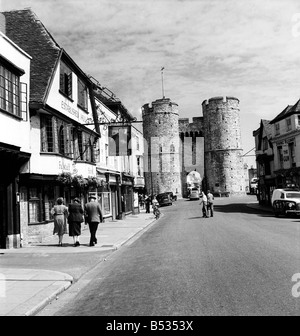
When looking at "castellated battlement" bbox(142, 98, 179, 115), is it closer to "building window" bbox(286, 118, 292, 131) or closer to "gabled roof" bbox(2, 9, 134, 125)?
"building window" bbox(286, 118, 292, 131)

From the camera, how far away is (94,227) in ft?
44.0

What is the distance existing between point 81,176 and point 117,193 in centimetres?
1072

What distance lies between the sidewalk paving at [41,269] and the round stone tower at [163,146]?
206ft

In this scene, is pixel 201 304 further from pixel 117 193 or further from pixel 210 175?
pixel 210 175

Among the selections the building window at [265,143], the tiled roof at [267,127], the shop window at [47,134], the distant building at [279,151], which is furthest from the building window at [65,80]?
Answer: the building window at [265,143]

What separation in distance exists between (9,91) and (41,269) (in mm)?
6762

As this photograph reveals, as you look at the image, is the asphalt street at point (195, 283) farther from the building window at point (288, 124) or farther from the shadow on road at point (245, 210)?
the building window at point (288, 124)

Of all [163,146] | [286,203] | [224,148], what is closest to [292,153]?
[286,203]

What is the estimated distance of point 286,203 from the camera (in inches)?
973

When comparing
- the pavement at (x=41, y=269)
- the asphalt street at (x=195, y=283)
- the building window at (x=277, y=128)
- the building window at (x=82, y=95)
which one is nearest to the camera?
the asphalt street at (x=195, y=283)

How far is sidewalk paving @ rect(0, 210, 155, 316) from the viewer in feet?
20.2

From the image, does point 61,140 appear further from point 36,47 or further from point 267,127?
point 267,127

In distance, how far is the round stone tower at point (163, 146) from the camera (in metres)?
78.0
